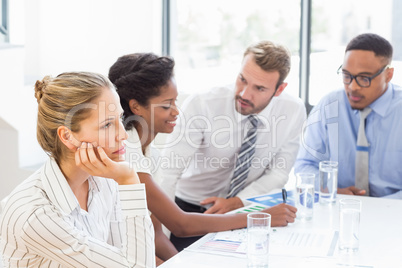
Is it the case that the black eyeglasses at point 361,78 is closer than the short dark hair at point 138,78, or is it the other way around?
the short dark hair at point 138,78

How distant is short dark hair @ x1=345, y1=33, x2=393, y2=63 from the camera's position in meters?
2.96

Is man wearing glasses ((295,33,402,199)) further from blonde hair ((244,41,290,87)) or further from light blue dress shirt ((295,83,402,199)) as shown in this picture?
blonde hair ((244,41,290,87))

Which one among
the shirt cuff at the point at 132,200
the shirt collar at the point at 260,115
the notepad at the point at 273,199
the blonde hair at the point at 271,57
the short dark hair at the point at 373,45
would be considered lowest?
the notepad at the point at 273,199

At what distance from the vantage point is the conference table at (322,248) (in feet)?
6.08

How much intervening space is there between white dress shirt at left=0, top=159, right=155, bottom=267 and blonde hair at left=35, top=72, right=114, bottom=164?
0.25 ft

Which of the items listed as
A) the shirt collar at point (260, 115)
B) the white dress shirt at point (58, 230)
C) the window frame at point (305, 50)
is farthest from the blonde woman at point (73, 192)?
the window frame at point (305, 50)

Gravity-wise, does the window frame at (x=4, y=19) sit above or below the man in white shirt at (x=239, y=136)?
above

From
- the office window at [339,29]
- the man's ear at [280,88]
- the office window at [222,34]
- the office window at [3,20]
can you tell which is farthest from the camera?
the office window at [222,34]

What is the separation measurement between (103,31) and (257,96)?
1.96 m

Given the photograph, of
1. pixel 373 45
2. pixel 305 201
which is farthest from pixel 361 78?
pixel 305 201

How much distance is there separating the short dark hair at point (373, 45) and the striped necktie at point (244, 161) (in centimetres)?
62

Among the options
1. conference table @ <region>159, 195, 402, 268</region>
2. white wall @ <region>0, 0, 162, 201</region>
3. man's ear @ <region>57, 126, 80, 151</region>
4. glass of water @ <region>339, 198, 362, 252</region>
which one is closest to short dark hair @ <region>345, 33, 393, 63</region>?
conference table @ <region>159, 195, 402, 268</region>

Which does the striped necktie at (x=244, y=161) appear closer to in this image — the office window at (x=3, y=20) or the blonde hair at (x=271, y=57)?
the blonde hair at (x=271, y=57)

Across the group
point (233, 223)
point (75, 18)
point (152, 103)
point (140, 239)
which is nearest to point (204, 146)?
point (152, 103)
